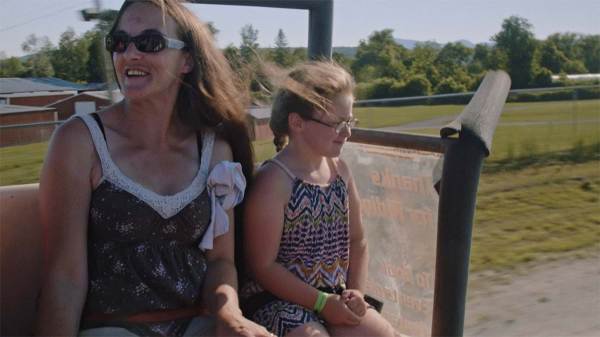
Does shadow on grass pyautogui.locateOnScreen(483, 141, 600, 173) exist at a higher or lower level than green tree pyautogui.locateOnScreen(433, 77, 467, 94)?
lower

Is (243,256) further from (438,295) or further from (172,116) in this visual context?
(438,295)

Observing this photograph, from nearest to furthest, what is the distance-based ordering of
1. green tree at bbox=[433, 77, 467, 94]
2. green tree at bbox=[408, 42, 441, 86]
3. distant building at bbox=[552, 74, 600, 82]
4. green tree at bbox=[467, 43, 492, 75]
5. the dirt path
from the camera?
1. the dirt path
2. green tree at bbox=[408, 42, 441, 86]
3. green tree at bbox=[433, 77, 467, 94]
4. green tree at bbox=[467, 43, 492, 75]
5. distant building at bbox=[552, 74, 600, 82]

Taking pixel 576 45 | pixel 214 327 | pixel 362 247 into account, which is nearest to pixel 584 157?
pixel 576 45

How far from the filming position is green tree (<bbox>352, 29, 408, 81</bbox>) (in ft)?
8.82

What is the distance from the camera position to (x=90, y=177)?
185 cm

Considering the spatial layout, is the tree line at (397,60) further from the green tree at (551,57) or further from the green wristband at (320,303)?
the green wristband at (320,303)

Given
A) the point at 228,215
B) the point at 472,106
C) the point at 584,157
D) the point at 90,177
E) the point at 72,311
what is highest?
the point at 472,106

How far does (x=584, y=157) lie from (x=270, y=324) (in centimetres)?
636

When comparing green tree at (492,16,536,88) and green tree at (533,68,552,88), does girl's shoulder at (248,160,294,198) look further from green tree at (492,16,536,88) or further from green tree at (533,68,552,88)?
green tree at (533,68,552,88)

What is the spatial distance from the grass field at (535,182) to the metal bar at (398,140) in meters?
0.40

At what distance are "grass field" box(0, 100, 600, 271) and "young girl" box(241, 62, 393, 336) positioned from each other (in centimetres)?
44

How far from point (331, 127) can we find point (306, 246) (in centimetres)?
35

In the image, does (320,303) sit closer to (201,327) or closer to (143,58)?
(201,327)

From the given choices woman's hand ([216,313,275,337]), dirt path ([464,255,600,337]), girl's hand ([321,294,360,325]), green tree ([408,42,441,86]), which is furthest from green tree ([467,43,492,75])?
woman's hand ([216,313,275,337])
